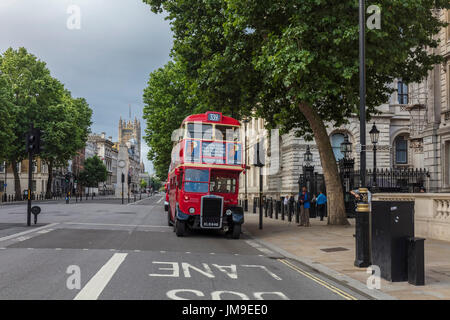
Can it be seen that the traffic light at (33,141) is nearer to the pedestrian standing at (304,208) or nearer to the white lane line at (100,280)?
the white lane line at (100,280)

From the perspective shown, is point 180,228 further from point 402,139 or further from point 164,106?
point 402,139

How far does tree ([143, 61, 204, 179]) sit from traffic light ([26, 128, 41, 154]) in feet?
78.5

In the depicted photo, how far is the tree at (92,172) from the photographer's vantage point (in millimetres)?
110213

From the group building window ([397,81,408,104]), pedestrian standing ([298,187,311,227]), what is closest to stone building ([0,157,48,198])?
building window ([397,81,408,104])

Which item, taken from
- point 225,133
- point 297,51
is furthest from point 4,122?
point 297,51

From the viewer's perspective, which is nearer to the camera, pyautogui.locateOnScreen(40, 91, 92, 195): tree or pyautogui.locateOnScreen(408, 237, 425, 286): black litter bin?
pyautogui.locateOnScreen(408, 237, 425, 286): black litter bin

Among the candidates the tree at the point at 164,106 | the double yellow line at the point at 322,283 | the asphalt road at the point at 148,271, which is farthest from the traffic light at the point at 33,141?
the tree at the point at 164,106

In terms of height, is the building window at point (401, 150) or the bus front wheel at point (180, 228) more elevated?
the building window at point (401, 150)

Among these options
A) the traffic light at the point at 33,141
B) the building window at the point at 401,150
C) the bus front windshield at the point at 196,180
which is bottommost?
the bus front windshield at the point at 196,180

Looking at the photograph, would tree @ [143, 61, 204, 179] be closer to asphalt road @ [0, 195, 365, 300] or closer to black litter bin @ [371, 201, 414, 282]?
asphalt road @ [0, 195, 365, 300]

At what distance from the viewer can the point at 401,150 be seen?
42094mm

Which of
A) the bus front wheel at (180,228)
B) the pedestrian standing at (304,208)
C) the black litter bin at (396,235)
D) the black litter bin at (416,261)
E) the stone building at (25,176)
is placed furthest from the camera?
the stone building at (25,176)

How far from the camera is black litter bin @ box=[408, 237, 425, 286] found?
7482 mm

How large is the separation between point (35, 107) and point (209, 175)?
45.4 m
